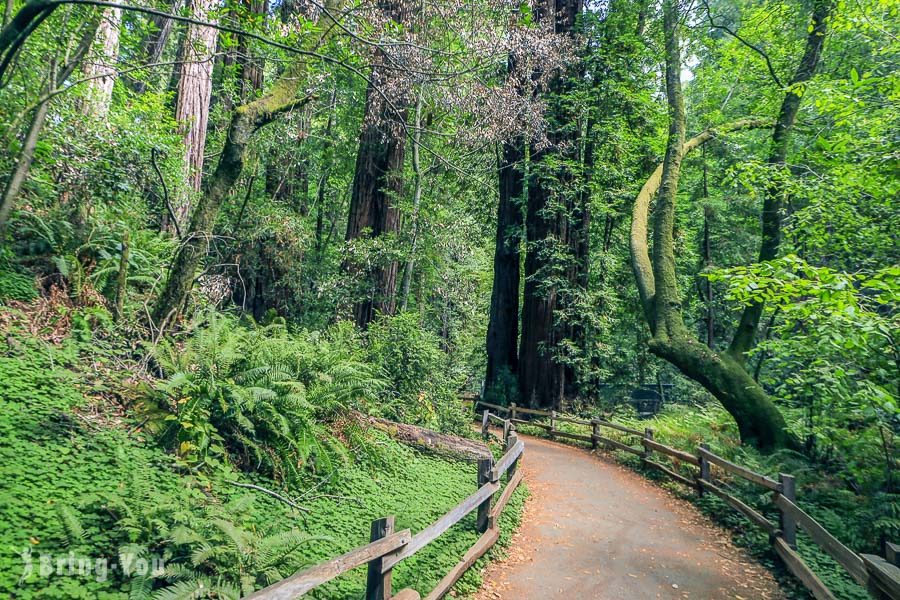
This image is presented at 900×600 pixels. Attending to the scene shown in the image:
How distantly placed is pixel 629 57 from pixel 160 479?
18.5m

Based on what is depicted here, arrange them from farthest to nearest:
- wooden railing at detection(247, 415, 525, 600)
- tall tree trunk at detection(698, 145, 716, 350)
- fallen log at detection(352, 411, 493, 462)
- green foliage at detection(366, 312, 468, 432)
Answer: tall tree trunk at detection(698, 145, 716, 350), green foliage at detection(366, 312, 468, 432), fallen log at detection(352, 411, 493, 462), wooden railing at detection(247, 415, 525, 600)

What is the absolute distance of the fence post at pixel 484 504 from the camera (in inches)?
262

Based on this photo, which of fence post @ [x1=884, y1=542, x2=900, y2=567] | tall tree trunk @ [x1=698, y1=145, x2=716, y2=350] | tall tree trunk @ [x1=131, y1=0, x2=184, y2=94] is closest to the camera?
fence post @ [x1=884, y1=542, x2=900, y2=567]

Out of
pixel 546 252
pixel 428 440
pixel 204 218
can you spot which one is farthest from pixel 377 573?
pixel 546 252

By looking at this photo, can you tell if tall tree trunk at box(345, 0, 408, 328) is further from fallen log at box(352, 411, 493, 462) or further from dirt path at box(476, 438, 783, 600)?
dirt path at box(476, 438, 783, 600)

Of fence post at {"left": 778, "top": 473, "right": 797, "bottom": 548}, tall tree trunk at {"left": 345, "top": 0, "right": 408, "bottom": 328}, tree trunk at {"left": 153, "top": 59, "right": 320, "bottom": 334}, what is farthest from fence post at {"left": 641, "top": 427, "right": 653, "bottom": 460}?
tree trunk at {"left": 153, "top": 59, "right": 320, "bottom": 334}

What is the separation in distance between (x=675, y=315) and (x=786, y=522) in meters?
5.31

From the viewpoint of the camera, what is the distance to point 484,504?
6656mm

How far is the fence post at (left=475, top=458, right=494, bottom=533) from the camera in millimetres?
6660

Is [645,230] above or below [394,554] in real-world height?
above

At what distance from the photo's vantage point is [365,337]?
1145 cm

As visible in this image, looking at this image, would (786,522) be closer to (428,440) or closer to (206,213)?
(428,440)

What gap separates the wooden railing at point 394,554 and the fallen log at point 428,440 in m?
1.66

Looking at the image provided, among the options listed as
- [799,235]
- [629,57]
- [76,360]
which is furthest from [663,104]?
[76,360]
